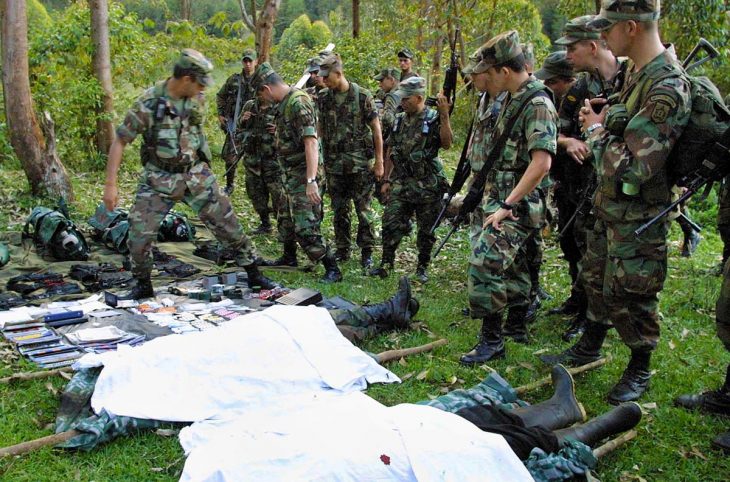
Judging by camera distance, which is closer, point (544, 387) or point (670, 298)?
point (544, 387)

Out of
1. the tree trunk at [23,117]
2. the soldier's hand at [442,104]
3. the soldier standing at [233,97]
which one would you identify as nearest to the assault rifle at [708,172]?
the soldier's hand at [442,104]

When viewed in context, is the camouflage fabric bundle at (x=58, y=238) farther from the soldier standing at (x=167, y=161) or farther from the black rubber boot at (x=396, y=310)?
the black rubber boot at (x=396, y=310)

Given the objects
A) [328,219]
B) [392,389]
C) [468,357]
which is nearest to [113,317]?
[392,389]

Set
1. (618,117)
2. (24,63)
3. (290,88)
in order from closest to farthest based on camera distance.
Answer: (618,117) → (290,88) → (24,63)

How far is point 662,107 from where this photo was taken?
135 inches

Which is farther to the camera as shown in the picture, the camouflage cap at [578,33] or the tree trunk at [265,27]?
the tree trunk at [265,27]

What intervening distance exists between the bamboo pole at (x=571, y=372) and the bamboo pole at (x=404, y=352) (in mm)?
849

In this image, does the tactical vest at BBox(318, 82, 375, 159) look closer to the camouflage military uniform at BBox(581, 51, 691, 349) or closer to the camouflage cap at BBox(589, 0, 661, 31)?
the camouflage military uniform at BBox(581, 51, 691, 349)

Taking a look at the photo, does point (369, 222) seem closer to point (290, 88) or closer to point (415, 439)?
point (290, 88)

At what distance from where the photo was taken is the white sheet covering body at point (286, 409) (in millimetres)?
2498

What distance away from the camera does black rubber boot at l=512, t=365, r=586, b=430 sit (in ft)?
10.8

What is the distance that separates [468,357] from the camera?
4.57 m

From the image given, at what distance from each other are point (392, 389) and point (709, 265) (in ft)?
17.1

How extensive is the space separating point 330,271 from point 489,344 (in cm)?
246
